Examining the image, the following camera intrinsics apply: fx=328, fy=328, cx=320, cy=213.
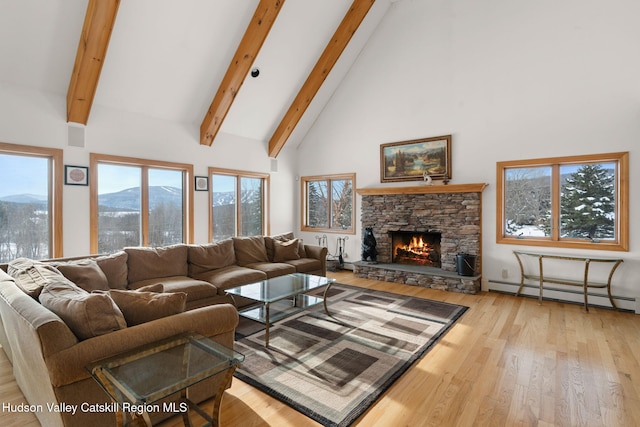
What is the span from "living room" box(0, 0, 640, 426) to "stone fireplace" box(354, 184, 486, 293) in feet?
0.84

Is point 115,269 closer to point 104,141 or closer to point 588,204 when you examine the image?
point 104,141

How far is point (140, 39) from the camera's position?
4406 mm

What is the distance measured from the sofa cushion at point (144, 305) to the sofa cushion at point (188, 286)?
1588 millimetres

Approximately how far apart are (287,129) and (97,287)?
4833 millimetres

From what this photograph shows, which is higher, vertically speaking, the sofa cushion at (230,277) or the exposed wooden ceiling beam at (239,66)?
the exposed wooden ceiling beam at (239,66)

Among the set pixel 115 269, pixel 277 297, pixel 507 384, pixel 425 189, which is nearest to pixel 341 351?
pixel 277 297

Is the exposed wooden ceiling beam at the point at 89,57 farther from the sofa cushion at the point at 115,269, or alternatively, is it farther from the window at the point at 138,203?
the sofa cushion at the point at 115,269

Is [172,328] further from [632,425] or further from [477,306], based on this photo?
[477,306]

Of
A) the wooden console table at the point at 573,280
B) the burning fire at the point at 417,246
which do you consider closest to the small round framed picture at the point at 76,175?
the burning fire at the point at 417,246

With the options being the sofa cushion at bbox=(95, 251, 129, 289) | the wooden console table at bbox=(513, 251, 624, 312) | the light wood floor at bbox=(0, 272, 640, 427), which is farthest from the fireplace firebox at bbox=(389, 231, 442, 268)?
the sofa cushion at bbox=(95, 251, 129, 289)

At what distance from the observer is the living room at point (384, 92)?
4.25 meters

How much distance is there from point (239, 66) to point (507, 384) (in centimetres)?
533

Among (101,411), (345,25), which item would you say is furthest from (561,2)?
(101,411)

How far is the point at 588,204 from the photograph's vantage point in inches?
187
